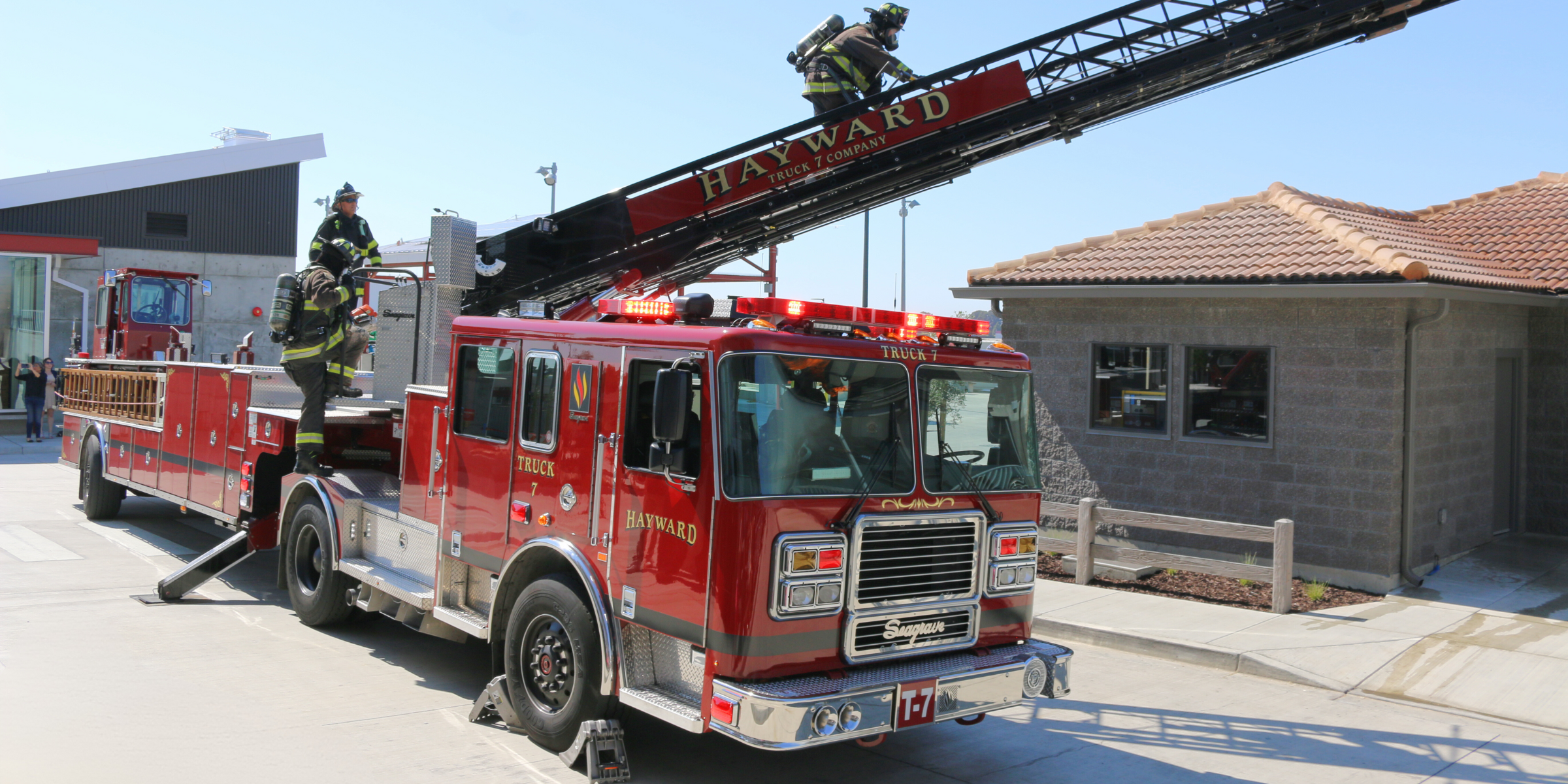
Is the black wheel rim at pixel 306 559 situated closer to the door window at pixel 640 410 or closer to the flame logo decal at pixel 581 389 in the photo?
the flame logo decal at pixel 581 389

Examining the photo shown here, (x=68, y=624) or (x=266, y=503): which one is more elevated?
(x=266, y=503)

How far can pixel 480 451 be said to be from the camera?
262 inches

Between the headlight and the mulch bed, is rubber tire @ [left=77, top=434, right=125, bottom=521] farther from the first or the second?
the headlight

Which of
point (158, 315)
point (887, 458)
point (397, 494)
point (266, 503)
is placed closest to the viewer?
point (887, 458)

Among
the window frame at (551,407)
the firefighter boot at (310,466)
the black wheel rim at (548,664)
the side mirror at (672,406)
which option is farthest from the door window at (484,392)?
the firefighter boot at (310,466)

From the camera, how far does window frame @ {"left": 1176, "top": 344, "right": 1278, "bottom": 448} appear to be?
11.2 metres

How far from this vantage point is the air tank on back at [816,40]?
7.80 m

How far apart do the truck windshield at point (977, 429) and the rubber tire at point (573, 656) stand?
72.4 inches

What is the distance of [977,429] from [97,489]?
11.4m

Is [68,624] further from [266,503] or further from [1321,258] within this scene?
[1321,258]

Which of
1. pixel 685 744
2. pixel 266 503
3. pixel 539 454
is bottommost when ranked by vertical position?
pixel 685 744

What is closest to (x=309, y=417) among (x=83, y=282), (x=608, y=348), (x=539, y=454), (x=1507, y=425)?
(x=539, y=454)

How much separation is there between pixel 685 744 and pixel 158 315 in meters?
17.4

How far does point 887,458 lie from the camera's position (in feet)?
18.0
